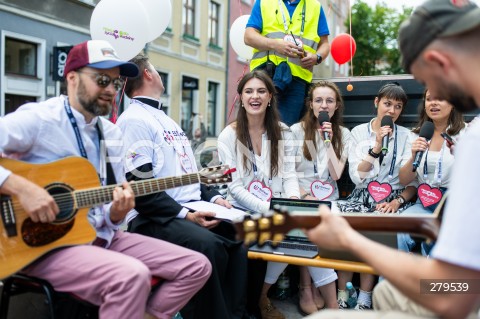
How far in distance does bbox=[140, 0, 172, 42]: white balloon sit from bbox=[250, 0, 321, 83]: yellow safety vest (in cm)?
140

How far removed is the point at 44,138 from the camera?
7.39 feet

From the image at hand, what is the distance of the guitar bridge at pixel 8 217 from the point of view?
2.02 metres

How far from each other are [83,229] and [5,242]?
1.14ft

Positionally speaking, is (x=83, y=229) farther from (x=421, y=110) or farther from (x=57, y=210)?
(x=421, y=110)

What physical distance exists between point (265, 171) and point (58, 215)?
6.14 ft

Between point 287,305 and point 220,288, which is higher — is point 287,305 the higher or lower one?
the lower one

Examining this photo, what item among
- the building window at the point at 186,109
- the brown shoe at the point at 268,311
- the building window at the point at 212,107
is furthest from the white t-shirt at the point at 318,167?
the building window at the point at 212,107

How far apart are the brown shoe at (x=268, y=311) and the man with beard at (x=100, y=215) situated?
3.15ft

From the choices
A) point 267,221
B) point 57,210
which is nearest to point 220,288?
point 57,210

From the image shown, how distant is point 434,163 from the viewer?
3.39 meters

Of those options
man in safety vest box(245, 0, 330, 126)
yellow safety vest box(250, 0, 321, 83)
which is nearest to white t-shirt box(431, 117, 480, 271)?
man in safety vest box(245, 0, 330, 126)

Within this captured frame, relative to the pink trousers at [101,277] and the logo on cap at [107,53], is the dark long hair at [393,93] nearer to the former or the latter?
the logo on cap at [107,53]

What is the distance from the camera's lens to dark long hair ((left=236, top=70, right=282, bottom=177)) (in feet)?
12.1

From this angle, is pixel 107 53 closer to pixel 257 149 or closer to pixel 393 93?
pixel 257 149
